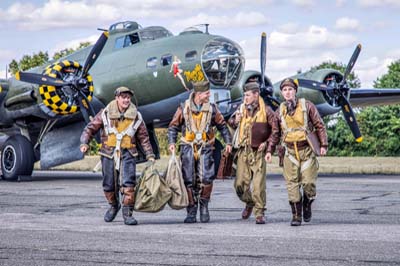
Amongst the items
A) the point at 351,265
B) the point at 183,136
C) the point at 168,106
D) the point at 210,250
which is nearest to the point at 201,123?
the point at 183,136

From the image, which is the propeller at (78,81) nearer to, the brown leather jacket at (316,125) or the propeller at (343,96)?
the propeller at (343,96)

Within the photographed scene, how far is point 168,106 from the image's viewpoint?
2238cm

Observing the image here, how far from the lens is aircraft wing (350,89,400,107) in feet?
90.7

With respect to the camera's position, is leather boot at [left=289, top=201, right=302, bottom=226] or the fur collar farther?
the fur collar

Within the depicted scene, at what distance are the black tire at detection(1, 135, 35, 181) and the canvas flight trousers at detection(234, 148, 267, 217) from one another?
12.9 meters

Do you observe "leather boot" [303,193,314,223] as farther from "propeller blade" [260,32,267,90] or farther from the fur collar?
"propeller blade" [260,32,267,90]

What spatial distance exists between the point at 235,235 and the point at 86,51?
1543cm

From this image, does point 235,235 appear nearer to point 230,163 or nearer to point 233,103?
point 230,163

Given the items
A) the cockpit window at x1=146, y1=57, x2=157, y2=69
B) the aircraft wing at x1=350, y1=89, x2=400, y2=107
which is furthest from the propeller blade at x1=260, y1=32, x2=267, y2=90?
the cockpit window at x1=146, y1=57, x2=157, y2=69

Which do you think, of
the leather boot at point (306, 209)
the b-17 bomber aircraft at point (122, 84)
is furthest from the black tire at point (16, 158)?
the leather boot at point (306, 209)

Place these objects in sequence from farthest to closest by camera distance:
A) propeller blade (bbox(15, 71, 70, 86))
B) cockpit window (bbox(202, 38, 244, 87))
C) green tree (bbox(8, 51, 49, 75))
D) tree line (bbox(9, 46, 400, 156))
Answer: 1. green tree (bbox(8, 51, 49, 75))
2. tree line (bbox(9, 46, 400, 156))
3. cockpit window (bbox(202, 38, 244, 87))
4. propeller blade (bbox(15, 71, 70, 86))

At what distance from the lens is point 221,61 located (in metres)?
21.7

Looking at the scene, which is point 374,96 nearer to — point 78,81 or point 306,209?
point 78,81

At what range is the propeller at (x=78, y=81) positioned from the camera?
21547 mm
